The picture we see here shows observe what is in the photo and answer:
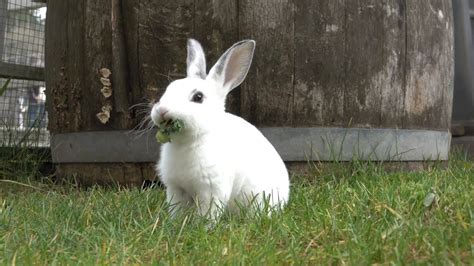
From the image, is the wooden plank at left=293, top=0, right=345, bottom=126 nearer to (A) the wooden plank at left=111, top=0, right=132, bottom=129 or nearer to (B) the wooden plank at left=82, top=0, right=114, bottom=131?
(A) the wooden plank at left=111, top=0, right=132, bottom=129

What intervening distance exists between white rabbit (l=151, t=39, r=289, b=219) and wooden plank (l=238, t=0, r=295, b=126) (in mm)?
676

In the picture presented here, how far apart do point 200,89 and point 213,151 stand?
0.73ft

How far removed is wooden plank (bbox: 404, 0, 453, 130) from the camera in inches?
138

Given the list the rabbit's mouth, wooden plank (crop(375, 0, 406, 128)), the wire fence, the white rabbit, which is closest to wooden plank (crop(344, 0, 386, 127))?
wooden plank (crop(375, 0, 406, 128))

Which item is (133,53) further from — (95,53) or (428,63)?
(428,63)

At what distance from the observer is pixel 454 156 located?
13.8 feet

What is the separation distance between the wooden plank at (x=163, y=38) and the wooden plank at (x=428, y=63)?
1176mm

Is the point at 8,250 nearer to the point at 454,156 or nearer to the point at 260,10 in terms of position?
the point at 260,10

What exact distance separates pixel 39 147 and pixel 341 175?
199 cm

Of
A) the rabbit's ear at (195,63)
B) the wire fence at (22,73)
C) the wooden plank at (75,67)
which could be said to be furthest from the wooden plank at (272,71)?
the wire fence at (22,73)

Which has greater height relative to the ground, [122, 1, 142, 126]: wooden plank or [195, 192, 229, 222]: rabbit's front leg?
[122, 1, 142, 126]: wooden plank

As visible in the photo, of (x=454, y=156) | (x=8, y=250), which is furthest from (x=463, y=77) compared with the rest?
(x=8, y=250)

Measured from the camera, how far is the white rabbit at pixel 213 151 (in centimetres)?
228

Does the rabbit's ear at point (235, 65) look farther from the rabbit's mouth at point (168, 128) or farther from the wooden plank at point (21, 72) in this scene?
the wooden plank at point (21, 72)
